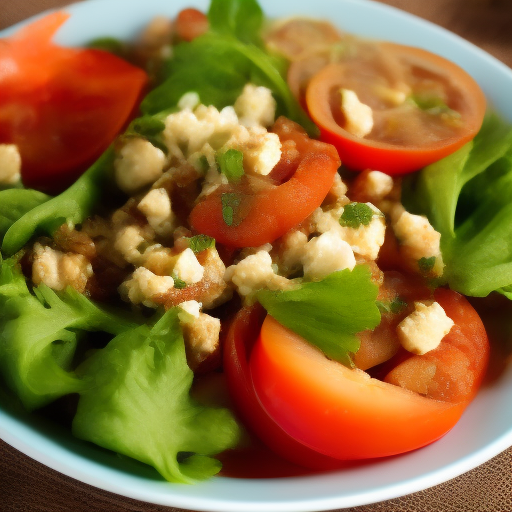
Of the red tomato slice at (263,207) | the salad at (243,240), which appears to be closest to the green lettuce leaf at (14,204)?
the salad at (243,240)

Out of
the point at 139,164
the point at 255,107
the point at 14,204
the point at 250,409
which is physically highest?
the point at 255,107

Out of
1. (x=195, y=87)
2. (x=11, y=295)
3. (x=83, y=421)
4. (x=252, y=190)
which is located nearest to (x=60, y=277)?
(x=11, y=295)

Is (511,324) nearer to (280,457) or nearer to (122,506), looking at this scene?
(280,457)

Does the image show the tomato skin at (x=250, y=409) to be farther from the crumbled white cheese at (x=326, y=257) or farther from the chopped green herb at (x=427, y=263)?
the chopped green herb at (x=427, y=263)

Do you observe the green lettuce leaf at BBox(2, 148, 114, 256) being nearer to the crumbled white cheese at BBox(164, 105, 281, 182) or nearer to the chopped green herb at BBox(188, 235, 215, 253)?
the crumbled white cheese at BBox(164, 105, 281, 182)

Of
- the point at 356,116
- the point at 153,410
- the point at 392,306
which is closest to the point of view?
the point at 153,410

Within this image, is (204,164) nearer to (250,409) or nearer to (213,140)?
(213,140)

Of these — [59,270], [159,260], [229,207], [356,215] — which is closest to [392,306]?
[356,215]

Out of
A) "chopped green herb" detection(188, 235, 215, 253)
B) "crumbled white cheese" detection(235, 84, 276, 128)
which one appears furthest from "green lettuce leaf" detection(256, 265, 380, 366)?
"crumbled white cheese" detection(235, 84, 276, 128)
